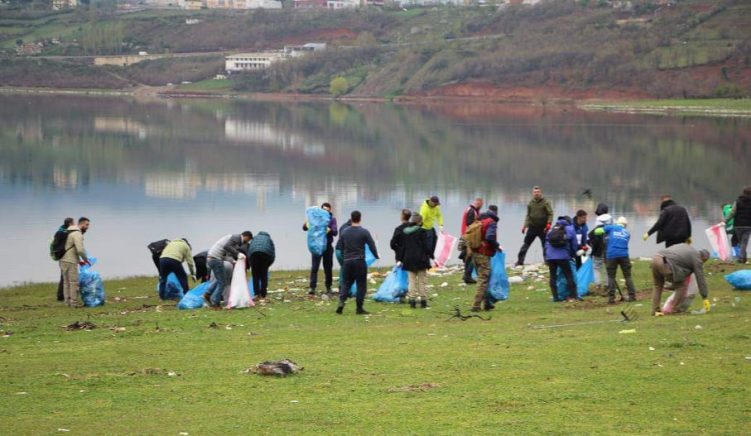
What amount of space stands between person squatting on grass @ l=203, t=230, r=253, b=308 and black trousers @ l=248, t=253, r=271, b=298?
0.72 m

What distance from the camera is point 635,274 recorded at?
75.5ft

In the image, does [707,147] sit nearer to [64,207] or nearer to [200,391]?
[64,207]

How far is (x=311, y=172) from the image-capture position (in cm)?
5722

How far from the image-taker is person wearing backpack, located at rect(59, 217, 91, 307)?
797 inches

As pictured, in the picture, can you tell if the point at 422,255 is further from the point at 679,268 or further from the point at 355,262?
the point at 679,268

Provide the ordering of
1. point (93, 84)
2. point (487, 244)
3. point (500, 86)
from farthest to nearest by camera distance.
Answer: point (93, 84) < point (500, 86) < point (487, 244)

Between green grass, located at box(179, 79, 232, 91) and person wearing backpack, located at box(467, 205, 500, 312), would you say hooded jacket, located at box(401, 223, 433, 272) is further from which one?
green grass, located at box(179, 79, 232, 91)

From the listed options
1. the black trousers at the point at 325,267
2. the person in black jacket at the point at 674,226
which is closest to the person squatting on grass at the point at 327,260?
the black trousers at the point at 325,267

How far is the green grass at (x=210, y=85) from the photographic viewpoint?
595ft

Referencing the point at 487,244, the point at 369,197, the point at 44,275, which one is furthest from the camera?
the point at 369,197

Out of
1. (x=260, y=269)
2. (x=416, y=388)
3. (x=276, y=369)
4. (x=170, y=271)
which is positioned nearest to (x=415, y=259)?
(x=260, y=269)

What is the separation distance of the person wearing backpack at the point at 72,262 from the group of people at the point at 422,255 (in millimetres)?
16

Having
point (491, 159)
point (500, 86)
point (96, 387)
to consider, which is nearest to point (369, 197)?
point (491, 159)

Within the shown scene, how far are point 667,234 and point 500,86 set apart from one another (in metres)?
132
